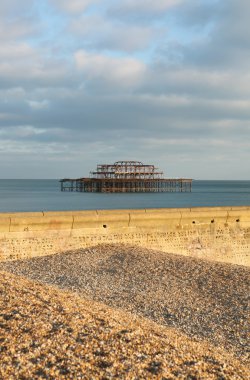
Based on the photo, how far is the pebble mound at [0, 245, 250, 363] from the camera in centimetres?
796

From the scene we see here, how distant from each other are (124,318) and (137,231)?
25.0 feet

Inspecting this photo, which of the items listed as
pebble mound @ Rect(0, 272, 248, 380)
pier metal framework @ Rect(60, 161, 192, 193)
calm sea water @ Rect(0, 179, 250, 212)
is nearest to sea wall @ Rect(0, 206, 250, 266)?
pebble mound @ Rect(0, 272, 248, 380)

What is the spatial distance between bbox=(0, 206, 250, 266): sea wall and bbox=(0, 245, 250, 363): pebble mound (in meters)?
0.51

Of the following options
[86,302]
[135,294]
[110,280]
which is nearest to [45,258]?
[110,280]

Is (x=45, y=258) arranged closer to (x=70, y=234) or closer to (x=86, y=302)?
(x=70, y=234)

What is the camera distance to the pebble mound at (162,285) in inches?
313

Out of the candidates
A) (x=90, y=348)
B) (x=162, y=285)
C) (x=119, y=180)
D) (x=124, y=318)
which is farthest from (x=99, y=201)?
(x=90, y=348)

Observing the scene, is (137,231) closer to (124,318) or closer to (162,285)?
(162,285)

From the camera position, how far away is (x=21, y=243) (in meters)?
12.6

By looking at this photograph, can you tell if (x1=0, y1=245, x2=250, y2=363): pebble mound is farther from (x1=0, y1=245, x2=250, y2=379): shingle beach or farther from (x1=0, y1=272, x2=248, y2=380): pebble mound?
(x1=0, y1=272, x2=248, y2=380): pebble mound

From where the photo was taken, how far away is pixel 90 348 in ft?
17.2

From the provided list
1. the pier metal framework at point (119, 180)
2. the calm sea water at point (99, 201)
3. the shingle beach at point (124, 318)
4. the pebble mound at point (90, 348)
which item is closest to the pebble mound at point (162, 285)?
the shingle beach at point (124, 318)

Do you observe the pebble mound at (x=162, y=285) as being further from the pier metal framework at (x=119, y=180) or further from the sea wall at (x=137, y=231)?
the pier metal framework at (x=119, y=180)

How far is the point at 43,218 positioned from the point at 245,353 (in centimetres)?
755
